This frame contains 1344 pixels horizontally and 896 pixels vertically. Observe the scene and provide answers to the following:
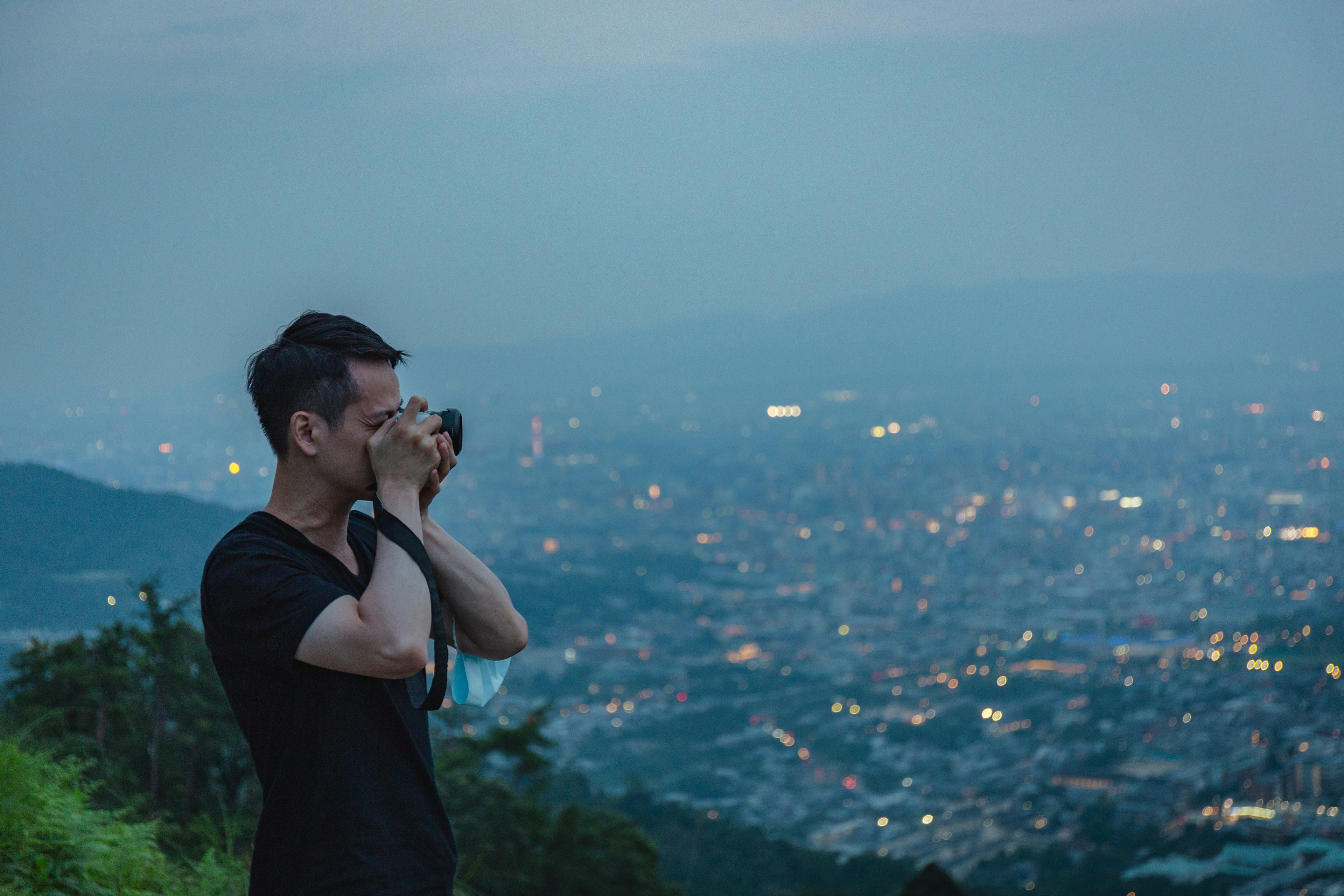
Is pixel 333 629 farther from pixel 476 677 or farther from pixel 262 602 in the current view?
pixel 476 677

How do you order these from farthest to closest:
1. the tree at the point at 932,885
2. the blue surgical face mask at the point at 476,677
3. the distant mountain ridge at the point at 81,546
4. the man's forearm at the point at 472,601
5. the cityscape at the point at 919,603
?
the cityscape at the point at 919,603 < the tree at the point at 932,885 < the distant mountain ridge at the point at 81,546 < the blue surgical face mask at the point at 476,677 < the man's forearm at the point at 472,601

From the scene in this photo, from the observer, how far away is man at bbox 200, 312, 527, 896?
1.26 metres

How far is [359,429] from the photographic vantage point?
54.1 inches

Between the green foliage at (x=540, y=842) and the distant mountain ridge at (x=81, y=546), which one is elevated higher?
the distant mountain ridge at (x=81, y=546)

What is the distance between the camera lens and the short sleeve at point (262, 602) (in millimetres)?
1244

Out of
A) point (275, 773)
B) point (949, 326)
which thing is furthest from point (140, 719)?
point (949, 326)

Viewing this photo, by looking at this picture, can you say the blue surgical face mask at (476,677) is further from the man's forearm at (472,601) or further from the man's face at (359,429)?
the man's face at (359,429)

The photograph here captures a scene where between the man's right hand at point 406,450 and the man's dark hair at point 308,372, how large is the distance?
6 cm

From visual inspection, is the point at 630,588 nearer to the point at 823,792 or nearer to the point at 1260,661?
the point at 823,792

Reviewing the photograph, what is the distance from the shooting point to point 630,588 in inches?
1007

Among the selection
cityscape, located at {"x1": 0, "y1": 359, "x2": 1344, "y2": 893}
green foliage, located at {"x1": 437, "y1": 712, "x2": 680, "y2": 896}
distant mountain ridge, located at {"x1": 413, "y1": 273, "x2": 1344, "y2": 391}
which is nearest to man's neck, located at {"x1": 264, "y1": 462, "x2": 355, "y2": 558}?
cityscape, located at {"x1": 0, "y1": 359, "x2": 1344, "y2": 893}

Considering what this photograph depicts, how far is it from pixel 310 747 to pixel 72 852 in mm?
2009

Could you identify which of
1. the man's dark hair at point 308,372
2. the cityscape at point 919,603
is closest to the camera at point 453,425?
the man's dark hair at point 308,372

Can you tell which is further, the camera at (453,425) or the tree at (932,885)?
the tree at (932,885)
